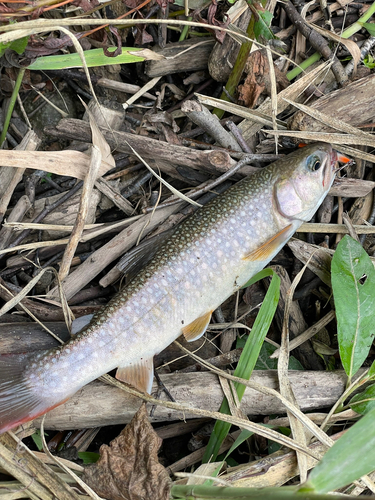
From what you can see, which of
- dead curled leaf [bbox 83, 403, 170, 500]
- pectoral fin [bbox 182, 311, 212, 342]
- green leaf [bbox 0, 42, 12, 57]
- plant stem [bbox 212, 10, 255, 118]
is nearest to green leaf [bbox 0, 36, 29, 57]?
green leaf [bbox 0, 42, 12, 57]

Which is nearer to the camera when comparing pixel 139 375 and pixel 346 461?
pixel 346 461

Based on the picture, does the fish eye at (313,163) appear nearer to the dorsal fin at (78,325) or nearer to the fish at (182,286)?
the fish at (182,286)

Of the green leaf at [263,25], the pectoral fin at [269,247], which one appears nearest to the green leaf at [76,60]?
the green leaf at [263,25]

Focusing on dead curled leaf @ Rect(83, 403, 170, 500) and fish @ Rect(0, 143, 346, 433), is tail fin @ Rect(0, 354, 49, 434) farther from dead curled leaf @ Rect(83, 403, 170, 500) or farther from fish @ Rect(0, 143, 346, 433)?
dead curled leaf @ Rect(83, 403, 170, 500)

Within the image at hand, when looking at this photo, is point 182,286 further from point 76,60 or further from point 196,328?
point 76,60

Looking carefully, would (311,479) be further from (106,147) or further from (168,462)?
(106,147)

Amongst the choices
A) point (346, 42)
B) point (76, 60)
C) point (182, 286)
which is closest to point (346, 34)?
point (346, 42)

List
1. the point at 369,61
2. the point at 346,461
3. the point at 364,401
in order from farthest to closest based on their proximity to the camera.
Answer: the point at 369,61 < the point at 364,401 < the point at 346,461
